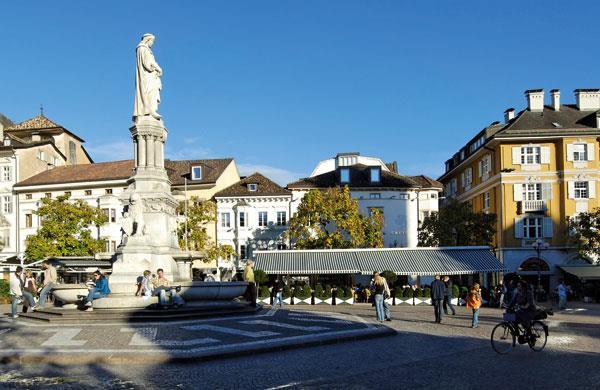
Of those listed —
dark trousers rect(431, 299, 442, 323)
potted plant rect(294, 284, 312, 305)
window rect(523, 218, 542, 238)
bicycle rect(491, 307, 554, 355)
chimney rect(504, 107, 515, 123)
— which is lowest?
potted plant rect(294, 284, 312, 305)

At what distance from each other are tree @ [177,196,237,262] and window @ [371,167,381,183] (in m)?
13.9

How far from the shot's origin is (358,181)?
197 ft

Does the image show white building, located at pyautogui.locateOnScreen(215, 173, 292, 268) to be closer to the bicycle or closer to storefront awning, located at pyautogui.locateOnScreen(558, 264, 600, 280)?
storefront awning, located at pyautogui.locateOnScreen(558, 264, 600, 280)

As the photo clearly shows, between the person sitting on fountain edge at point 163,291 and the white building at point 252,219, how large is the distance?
122ft

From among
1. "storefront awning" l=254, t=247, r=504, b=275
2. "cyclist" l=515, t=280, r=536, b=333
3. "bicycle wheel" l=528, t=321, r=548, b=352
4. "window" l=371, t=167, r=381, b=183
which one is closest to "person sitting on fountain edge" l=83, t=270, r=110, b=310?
"cyclist" l=515, t=280, r=536, b=333

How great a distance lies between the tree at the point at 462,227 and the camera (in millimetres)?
49500

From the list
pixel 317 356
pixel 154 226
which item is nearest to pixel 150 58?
pixel 154 226

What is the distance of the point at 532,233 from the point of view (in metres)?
50.8

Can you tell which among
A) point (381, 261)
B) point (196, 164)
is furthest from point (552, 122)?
point (196, 164)

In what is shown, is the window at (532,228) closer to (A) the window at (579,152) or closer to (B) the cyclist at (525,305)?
(A) the window at (579,152)

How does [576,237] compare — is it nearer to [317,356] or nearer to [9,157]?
[317,356]

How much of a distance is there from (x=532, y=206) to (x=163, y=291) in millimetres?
Result: 37496

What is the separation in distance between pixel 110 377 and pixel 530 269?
143 feet

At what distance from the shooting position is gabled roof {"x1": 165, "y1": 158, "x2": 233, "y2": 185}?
60719 millimetres
